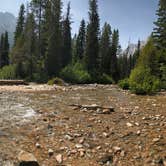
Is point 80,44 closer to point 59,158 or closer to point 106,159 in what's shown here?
point 106,159

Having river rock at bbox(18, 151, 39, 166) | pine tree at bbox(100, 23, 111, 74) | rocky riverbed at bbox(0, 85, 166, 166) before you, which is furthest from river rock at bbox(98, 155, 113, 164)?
pine tree at bbox(100, 23, 111, 74)

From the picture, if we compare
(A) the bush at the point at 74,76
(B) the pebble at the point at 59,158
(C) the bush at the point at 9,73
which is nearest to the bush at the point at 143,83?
(B) the pebble at the point at 59,158

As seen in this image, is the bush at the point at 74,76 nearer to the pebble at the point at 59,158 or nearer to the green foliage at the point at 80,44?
the green foliage at the point at 80,44

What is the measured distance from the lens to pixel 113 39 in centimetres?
7812

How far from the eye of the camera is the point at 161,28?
45.0 metres

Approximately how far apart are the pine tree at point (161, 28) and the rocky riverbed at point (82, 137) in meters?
30.7

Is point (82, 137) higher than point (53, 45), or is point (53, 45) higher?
point (53, 45)

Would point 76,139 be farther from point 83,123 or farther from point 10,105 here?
point 10,105

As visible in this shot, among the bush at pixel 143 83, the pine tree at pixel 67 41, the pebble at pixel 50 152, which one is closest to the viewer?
the pebble at pixel 50 152

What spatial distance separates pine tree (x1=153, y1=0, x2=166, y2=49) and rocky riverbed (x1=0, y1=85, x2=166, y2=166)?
1210 inches

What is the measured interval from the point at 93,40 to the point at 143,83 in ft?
103

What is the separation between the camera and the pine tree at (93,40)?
177 feet

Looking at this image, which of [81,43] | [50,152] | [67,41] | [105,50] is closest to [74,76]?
[67,41]

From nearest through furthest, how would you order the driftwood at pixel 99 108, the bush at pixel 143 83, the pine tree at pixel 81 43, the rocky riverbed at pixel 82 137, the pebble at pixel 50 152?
1. the rocky riverbed at pixel 82 137
2. the pebble at pixel 50 152
3. the driftwood at pixel 99 108
4. the bush at pixel 143 83
5. the pine tree at pixel 81 43
